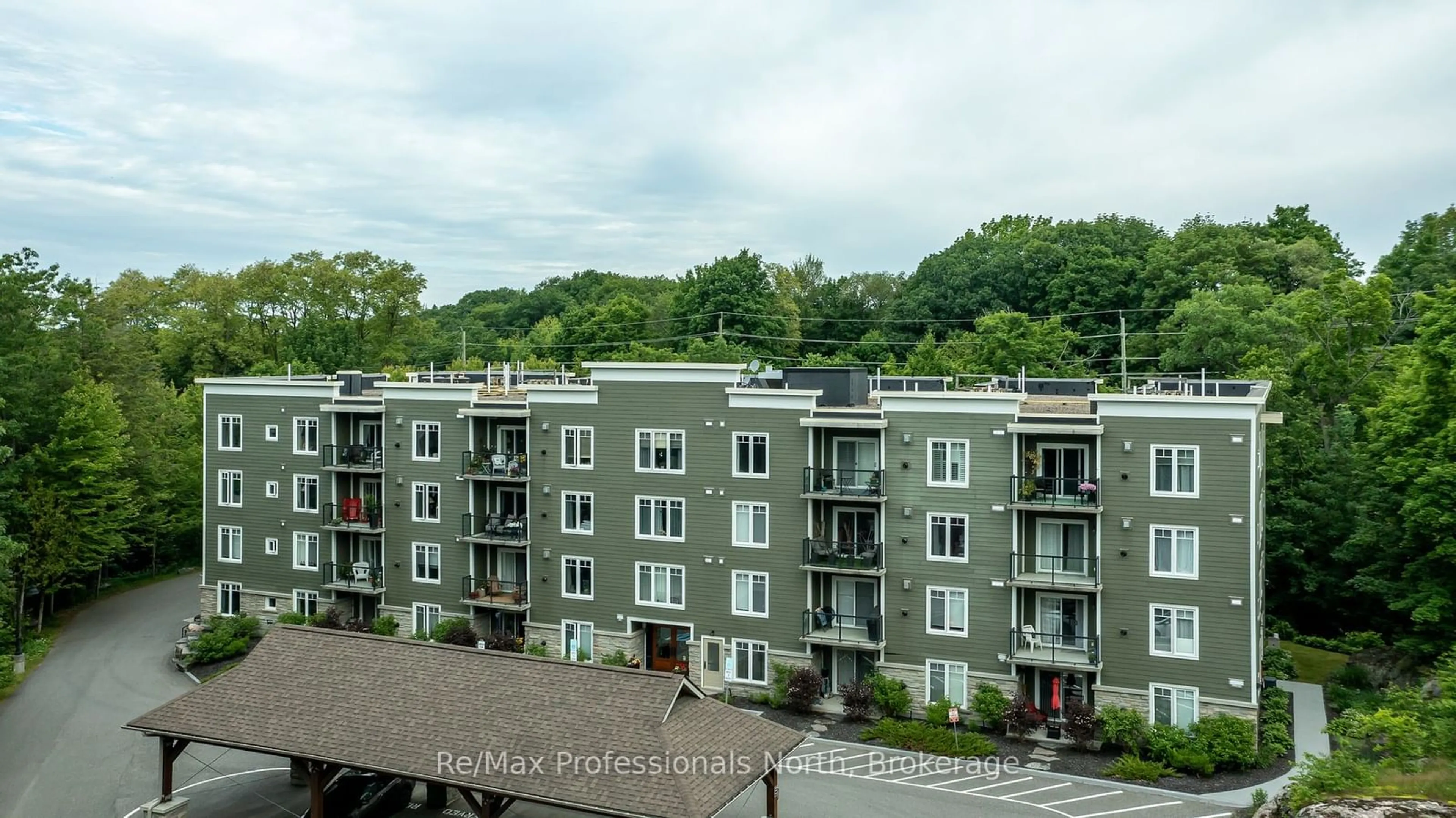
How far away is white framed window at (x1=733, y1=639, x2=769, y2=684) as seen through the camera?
31094mm

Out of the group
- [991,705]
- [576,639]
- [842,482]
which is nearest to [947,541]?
[842,482]

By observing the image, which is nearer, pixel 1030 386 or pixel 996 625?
pixel 996 625

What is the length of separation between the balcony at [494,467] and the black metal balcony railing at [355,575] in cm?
522

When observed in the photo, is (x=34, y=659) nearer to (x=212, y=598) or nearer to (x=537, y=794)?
(x=212, y=598)

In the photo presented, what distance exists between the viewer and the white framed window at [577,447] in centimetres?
3338

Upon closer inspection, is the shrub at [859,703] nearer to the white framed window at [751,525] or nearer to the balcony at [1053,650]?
the balcony at [1053,650]

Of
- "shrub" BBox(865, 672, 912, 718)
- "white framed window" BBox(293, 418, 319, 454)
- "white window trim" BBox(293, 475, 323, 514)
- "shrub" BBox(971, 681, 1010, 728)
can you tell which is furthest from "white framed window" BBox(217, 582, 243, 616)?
"shrub" BBox(971, 681, 1010, 728)

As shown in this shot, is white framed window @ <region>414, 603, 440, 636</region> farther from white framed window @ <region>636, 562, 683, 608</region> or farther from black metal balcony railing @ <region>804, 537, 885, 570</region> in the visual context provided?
black metal balcony railing @ <region>804, 537, 885, 570</region>

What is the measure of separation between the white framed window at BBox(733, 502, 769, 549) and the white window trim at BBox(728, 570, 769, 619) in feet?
2.63

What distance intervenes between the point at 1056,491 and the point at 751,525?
9054 millimetres

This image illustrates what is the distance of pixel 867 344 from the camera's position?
73562mm

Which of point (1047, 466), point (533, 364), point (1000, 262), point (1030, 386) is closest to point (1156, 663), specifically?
point (1047, 466)

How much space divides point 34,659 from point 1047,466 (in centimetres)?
3501

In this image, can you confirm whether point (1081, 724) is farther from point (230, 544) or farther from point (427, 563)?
point (230, 544)
